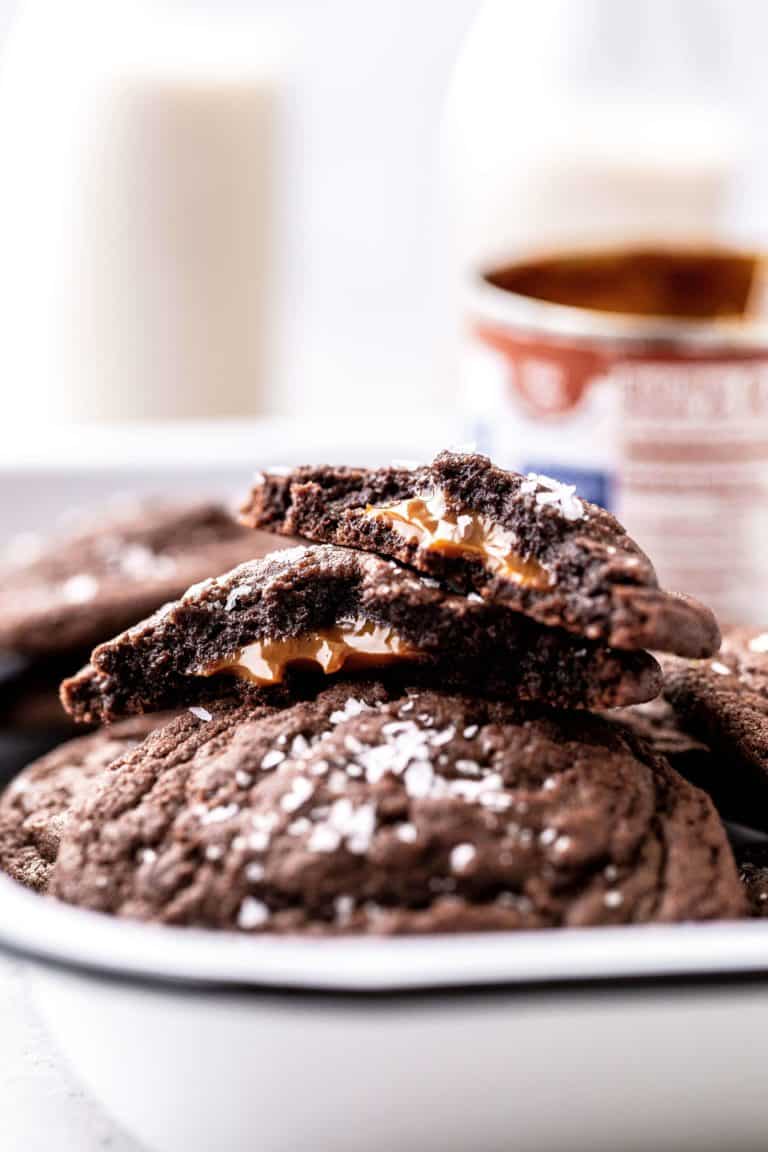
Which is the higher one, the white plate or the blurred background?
the blurred background

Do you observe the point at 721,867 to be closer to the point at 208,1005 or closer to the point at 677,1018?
the point at 677,1018

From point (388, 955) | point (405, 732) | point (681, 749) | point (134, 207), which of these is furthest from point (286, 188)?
point (388, 955)

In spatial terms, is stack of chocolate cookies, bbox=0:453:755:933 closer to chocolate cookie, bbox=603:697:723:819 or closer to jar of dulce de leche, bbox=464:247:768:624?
chocolate cookie, bbox=603:697:723:819

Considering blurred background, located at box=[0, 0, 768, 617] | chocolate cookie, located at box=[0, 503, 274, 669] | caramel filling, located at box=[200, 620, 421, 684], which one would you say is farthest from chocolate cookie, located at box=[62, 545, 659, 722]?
blurred background, located at box=[0, 0, 768, 617]

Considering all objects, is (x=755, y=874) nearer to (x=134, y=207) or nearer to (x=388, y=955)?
(x=388, y=955)

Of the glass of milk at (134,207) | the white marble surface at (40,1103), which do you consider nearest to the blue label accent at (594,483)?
the white marble surface at (40,1103)

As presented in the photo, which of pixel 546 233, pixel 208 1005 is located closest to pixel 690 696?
pixel 208 1005
